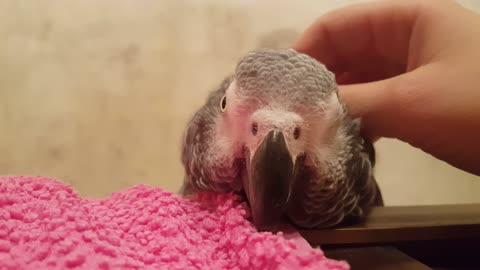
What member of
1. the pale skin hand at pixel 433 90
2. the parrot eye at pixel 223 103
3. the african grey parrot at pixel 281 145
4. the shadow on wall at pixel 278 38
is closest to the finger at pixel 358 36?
the pale skin hand at pixel 433 90

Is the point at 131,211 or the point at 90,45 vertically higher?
the point at 90,45

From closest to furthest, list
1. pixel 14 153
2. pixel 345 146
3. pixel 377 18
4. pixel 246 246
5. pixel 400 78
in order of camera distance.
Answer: pixel 246 246
pixel 345 146
pixel 400 78
pixel 377 18
pixel 14 153

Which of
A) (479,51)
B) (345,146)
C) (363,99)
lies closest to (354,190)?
(345,146)

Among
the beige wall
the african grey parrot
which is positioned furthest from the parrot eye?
the beige wall

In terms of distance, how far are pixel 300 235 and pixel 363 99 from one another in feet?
1.01

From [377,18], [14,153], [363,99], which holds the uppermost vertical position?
[377,18]

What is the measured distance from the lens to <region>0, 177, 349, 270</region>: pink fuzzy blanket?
481 mm

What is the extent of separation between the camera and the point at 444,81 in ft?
2.59

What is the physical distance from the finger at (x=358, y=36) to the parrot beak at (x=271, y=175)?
23.1 inches

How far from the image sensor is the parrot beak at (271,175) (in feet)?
1.85

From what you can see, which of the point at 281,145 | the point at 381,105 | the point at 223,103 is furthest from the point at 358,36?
the point at 281,145

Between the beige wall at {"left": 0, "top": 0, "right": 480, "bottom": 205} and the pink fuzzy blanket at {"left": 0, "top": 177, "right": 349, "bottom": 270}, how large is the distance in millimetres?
695

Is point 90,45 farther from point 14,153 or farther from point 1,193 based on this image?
point 1,193

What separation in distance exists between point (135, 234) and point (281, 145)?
202 millimetres
